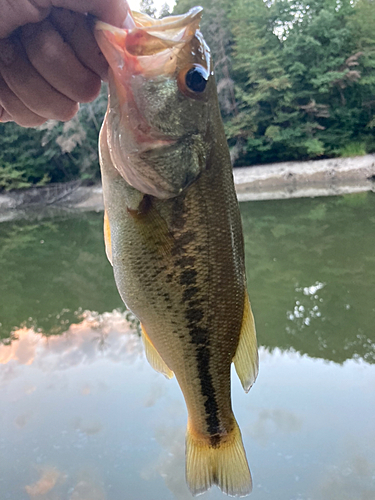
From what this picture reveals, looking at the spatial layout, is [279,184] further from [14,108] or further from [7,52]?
[7,52]

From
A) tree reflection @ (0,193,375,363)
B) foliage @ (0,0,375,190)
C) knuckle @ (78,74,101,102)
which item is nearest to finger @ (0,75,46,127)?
knuckle @ (78,74,101,102)

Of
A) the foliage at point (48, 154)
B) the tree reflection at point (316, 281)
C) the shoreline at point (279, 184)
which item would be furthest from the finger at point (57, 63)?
the foliage at point (48, 154)

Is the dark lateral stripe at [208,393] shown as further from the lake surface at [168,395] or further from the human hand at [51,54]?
the lake surface at [168,395]

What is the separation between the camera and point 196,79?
1.12 m

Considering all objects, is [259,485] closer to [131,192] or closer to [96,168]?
[131,192]

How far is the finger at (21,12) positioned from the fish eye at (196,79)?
0.41 meters

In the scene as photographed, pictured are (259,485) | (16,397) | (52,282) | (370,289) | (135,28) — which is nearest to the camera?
(135,28)

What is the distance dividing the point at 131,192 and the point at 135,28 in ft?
1.45

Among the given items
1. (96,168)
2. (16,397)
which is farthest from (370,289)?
(96,168)

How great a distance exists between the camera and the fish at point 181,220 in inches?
42.9

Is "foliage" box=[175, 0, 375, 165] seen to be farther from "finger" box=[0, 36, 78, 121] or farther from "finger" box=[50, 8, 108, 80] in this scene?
"finger" box=[50, 8, 108, 80]

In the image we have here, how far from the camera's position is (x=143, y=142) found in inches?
44.9

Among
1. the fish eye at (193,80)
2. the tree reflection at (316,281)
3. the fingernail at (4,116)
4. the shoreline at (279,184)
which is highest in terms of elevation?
the shoreline at (279,184)

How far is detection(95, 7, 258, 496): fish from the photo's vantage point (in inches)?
42.9
